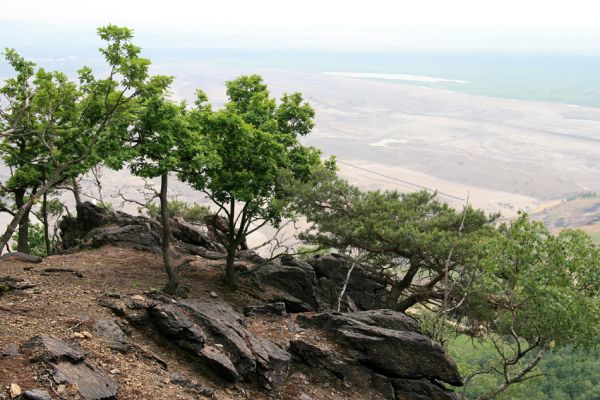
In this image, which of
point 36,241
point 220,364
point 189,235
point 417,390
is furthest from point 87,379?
point 36,241

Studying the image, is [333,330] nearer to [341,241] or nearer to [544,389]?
[341,241]

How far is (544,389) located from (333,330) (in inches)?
2619

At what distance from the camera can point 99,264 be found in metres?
A: 26.0

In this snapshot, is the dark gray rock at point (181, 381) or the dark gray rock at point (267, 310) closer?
the dark gray rock at point (181, 381)

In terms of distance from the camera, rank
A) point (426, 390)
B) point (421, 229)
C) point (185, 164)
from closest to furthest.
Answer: point (426, 390), point (185, 164), point (421, 229)

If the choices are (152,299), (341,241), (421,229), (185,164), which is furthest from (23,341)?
(421,229)

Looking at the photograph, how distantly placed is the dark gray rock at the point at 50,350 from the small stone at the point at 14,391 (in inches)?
45.4

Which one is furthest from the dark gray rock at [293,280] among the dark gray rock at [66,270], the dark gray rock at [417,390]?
the dark gray rock at [417,390]

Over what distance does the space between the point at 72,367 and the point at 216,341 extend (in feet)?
15.6

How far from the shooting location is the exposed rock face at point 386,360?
18.0 metres

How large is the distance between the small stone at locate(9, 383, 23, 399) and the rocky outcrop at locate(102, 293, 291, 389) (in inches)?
205

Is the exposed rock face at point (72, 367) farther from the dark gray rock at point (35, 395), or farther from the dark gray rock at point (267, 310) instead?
the dark gray rock at point (267, 310)

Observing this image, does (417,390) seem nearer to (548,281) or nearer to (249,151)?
(548,281)

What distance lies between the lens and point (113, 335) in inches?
610
